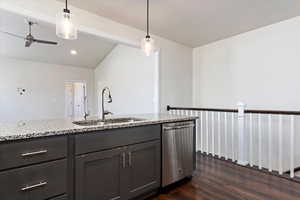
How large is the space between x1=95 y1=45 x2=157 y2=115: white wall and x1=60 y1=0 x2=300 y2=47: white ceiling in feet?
3.03

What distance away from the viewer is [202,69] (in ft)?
14.6

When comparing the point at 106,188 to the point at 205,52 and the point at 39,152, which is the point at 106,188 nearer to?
the point at 39,152

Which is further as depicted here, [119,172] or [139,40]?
[139,40]

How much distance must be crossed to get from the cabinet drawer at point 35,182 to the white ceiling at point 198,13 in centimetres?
227

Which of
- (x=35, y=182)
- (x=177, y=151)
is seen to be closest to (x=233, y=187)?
(x=177, y=151)

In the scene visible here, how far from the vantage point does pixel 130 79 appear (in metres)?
5.36

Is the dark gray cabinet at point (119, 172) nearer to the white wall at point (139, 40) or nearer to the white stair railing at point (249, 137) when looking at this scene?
the white stair railing at point (249, 137)

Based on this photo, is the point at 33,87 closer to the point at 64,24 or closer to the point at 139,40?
the point at 139,40

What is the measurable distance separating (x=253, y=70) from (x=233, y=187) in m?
2.35

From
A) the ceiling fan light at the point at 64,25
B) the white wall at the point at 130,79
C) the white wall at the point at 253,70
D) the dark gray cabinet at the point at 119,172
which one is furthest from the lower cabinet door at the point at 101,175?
the white wall at the point at 253,70

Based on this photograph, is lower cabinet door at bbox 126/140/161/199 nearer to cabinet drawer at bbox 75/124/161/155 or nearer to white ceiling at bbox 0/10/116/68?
cabinet drawer at bbox 75/124/161/155

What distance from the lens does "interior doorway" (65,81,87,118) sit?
761 cm

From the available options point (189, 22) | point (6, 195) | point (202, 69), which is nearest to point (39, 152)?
point (6, 195)

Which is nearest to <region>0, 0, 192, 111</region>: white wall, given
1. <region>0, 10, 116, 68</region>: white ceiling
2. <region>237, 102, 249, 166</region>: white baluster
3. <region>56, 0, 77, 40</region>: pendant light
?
<region>56, 0, 77, 40</region>: pendant light
